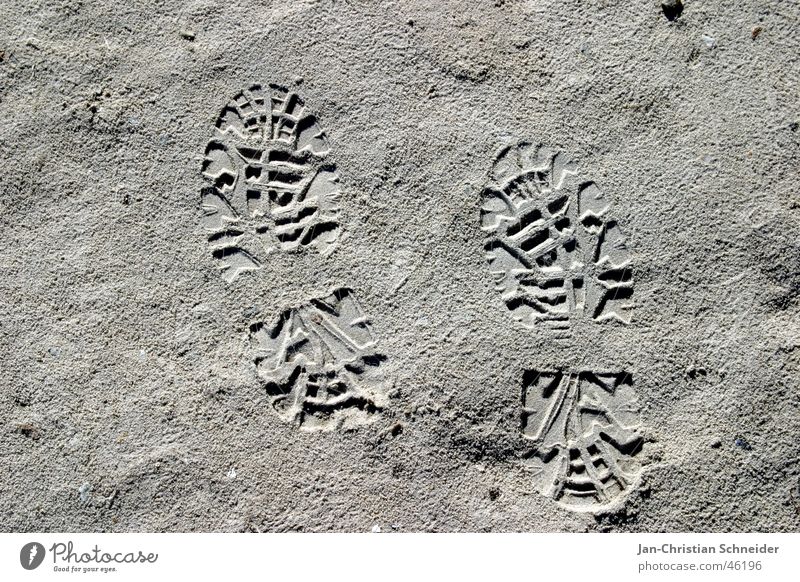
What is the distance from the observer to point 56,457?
1.68 m

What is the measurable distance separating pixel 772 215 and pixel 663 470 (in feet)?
2.24

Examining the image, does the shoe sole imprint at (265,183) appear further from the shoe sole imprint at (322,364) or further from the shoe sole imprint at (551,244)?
the shoe sole imprint at (551,244)

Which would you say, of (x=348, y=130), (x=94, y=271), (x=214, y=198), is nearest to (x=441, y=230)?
(x=348, y=130)

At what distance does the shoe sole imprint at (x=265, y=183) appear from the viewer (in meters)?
Answer: 1.67

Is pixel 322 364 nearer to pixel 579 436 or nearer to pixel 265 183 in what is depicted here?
pixel 265 183

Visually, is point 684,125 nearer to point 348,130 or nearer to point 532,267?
point 532,267

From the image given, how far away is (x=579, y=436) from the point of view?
5.37 feet
